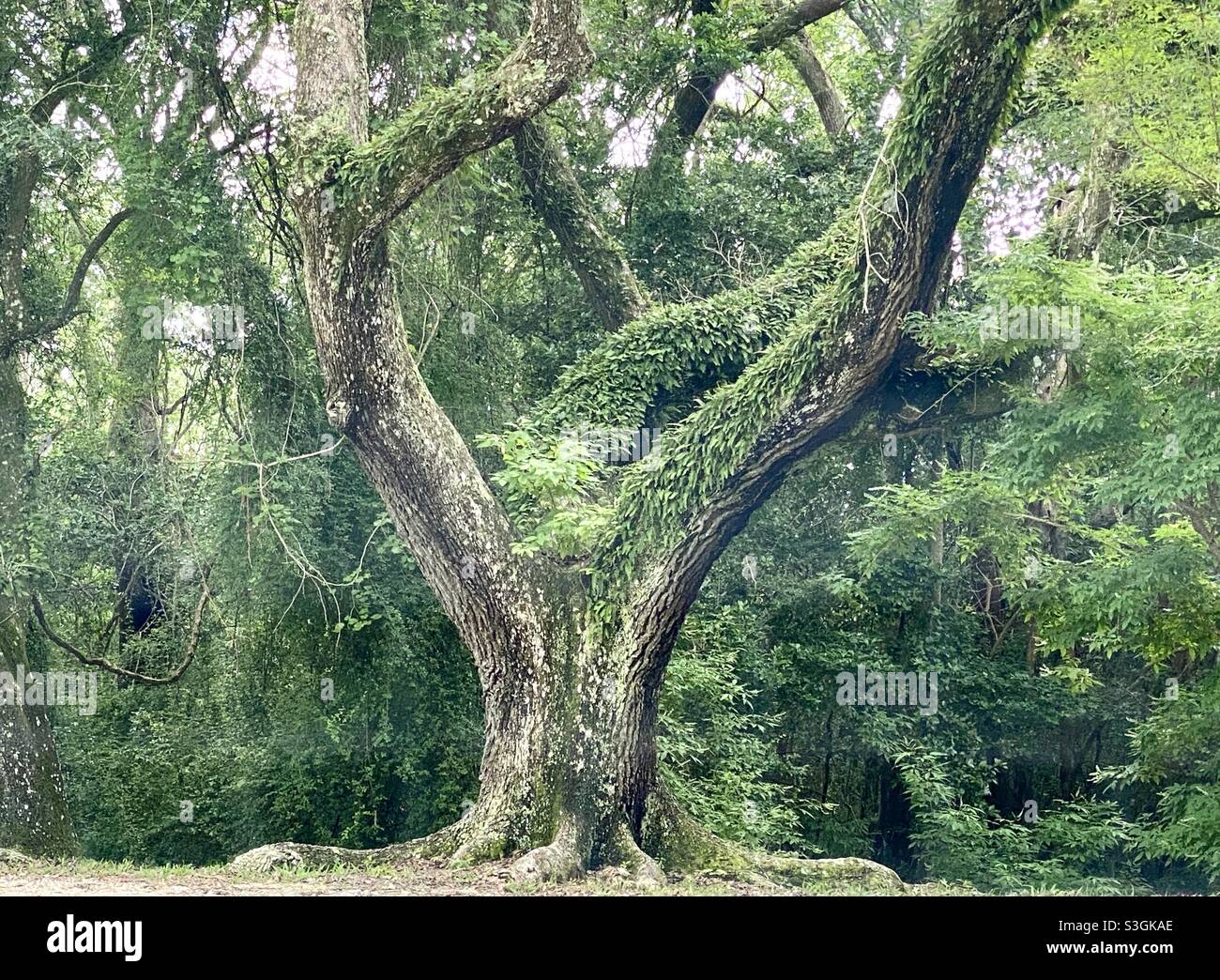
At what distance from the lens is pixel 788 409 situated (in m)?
8.25

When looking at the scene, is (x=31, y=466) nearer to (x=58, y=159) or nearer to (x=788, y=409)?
(x=58, y=159)

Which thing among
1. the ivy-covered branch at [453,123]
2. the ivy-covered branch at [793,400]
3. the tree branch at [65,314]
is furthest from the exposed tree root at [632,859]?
the tree branch at [65,314]

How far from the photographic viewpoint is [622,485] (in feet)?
28.3

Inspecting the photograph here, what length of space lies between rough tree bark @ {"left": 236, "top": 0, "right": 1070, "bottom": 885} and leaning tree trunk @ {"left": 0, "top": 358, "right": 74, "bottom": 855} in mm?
3631
